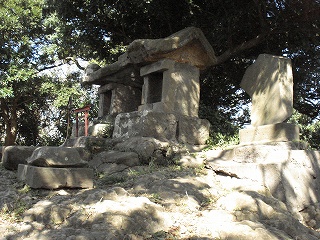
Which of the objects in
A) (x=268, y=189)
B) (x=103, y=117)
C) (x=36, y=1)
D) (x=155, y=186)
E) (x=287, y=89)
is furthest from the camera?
(x=36, y=1)

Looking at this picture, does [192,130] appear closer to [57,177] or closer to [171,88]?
[171,88]

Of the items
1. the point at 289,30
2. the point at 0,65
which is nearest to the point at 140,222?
the point at 289,30

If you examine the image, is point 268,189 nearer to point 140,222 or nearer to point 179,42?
point 140,222

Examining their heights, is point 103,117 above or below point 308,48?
below

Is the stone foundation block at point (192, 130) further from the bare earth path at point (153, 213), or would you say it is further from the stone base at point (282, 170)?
the bare earth path at point (153, 213)

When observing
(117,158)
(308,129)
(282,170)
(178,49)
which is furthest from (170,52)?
(308,129)

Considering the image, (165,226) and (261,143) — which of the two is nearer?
(165,226)

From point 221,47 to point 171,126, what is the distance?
4953 millimetres

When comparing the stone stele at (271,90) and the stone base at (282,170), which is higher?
the stone stele at (271,90)

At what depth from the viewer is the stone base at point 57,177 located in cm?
442

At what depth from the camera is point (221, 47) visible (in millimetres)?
11078

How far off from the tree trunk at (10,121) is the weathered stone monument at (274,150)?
12873mm

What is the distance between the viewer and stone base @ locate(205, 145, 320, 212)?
481 cm

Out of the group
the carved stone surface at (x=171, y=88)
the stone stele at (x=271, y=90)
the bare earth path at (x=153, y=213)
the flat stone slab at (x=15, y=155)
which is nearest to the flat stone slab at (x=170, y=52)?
the carved stone surface at (x=171, y=88)
